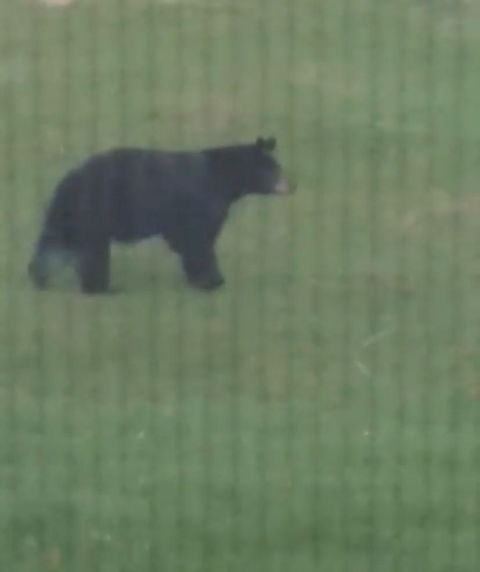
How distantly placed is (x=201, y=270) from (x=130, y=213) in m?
0.36

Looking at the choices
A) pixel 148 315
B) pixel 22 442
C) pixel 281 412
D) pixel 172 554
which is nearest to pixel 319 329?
pixel 148 315

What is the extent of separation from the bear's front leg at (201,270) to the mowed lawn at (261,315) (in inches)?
3.5

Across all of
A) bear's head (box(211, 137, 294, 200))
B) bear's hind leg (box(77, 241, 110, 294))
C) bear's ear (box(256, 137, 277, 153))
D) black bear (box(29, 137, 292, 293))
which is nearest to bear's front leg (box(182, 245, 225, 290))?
black bear (box(29, 137, 292, 293))

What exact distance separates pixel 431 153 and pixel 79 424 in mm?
3478

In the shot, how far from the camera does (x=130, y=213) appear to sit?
885cm

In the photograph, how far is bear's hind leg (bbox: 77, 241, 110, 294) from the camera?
8883 millimetres

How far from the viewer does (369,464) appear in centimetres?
681

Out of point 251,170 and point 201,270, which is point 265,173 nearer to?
point 251,170

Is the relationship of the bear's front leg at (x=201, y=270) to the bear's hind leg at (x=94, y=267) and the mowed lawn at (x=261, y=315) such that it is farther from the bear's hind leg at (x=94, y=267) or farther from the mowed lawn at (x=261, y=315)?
the bear's hind leg at (x=94, y=267)

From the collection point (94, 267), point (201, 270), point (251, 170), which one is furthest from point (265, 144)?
point (94, 267)

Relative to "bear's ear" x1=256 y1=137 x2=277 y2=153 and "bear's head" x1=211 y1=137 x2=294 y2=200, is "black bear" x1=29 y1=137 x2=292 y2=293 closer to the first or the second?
"bear's head" x1=211 y1=137 x2=294 y2=200

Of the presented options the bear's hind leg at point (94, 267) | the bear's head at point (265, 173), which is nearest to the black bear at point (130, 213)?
the bear's hind leg at point (94, 267)

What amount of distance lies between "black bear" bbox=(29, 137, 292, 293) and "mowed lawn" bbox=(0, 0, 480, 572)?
0.12 metres

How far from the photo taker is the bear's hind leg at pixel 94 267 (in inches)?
350
